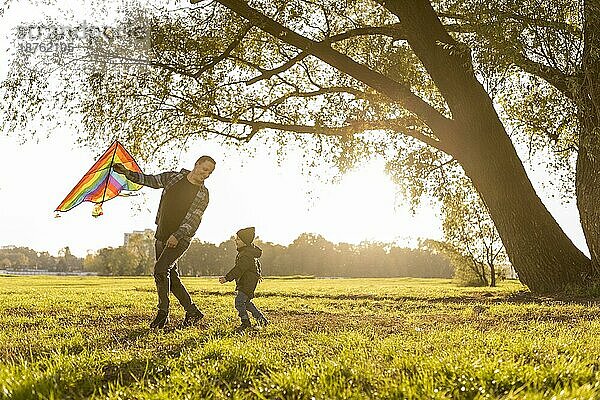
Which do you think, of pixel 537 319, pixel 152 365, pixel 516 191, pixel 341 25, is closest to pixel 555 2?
pixel 516 191

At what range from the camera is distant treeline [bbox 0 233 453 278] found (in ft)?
303

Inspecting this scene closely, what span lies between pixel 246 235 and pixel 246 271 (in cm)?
52

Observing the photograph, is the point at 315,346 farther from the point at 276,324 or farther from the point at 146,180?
the point at 146,180

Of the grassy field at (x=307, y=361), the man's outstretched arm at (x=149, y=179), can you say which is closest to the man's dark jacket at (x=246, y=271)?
the grassy field at (x=307, y=361)

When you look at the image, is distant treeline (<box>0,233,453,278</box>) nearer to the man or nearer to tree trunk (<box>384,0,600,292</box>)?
tree trunk (<box>384,0,600,292</box>)

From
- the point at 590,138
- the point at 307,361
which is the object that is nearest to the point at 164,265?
the point at 307,361

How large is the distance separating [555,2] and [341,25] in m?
8.20

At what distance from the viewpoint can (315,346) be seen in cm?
585

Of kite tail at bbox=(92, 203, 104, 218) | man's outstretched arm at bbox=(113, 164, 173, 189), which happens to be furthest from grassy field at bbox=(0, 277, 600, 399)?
kite tail at bbox=(92, 203, 104, 218)

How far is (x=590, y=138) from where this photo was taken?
13.1 m

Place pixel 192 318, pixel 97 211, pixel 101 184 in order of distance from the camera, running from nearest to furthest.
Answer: pixel 192 318
pixel 101 184
pixel 97 211

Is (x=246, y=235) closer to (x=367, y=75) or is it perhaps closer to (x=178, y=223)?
(x=178, y=223)

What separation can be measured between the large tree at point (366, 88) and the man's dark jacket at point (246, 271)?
6.74 metres

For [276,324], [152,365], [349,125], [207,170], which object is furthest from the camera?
[349,125]
